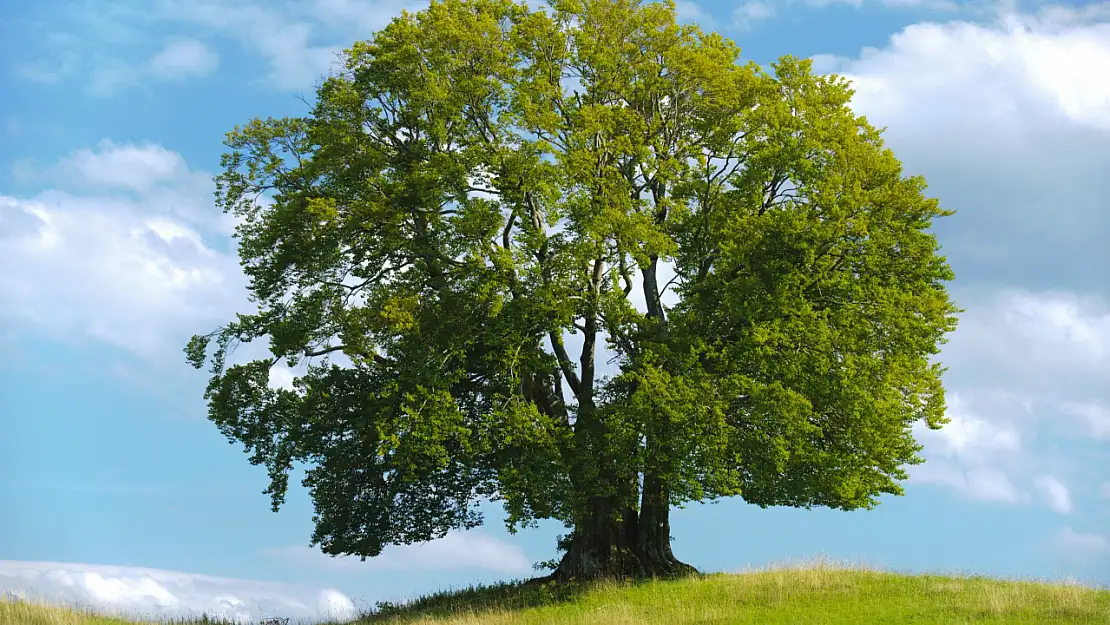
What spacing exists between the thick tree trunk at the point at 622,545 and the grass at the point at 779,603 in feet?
3.14

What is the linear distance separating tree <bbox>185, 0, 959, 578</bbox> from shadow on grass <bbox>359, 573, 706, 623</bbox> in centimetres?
100

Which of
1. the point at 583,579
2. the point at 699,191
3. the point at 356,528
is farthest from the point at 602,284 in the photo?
the point at 356,528

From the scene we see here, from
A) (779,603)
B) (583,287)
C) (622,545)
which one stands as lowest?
(779,603)

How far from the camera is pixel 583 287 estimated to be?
2758cm

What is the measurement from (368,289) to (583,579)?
414 inches

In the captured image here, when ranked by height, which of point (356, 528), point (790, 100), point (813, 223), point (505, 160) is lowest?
point (356, 528)

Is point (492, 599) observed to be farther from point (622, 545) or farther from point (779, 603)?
point (779, 603)

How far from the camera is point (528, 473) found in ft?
85.7

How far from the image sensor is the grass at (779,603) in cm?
2267

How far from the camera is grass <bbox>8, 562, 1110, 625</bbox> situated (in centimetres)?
2267

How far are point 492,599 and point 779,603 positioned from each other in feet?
30.5

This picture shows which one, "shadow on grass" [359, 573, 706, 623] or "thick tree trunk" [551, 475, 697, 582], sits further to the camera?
"thick tree trunk" [551, 475, 697, 582]

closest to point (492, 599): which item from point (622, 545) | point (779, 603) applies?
point (622, 545)

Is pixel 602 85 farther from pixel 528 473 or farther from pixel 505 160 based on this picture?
pixel 528 473
